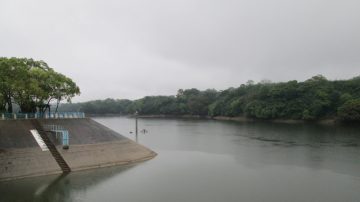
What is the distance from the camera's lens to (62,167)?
3878 cm

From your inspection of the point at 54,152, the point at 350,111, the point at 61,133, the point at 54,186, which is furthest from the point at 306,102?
the point at 54,186

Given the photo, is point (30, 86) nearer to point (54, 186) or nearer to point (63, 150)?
point (63, 150)

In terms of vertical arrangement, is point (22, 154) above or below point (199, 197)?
above

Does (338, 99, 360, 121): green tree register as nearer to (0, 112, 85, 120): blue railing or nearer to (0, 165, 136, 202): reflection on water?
(0, 112, 85, 120): blue railing

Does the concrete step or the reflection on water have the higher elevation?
the concrete step

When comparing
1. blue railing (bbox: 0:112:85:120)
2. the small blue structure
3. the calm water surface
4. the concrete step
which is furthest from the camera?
blue railing (bbox: 0:112:85:120)

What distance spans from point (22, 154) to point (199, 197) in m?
20.5

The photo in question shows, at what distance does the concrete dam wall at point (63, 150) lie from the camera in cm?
3634

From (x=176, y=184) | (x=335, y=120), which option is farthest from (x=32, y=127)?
(x=335, y=120)

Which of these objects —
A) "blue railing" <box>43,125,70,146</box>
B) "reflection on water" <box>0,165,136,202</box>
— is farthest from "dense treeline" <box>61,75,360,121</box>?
"reflection on water" <box>0,165,136,202</box>

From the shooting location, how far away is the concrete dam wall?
36.3 meters

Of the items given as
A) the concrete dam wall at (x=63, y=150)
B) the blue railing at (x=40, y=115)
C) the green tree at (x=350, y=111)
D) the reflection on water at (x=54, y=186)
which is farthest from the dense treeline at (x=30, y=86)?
the green tree at (x=350, y=111)

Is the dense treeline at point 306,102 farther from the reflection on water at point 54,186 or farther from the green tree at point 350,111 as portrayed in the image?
the reflection on water at point 54,186

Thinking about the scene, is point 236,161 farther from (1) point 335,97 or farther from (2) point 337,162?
(1) point 335,97
